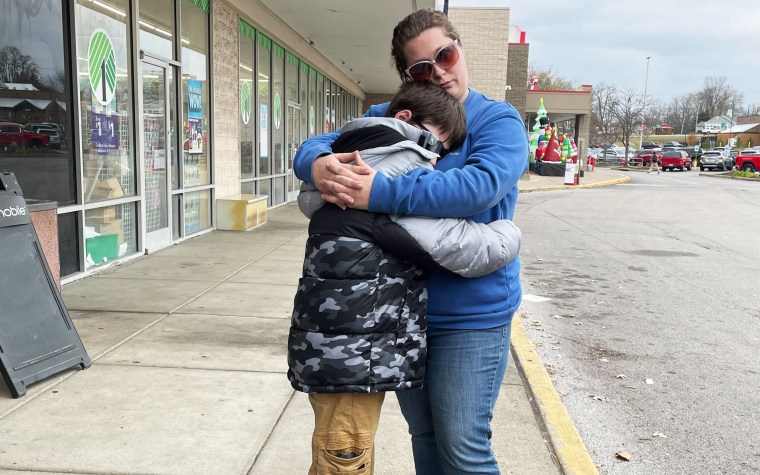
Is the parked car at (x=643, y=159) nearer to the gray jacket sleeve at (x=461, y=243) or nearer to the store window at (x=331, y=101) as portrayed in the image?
the store window at (x=331, y=101)

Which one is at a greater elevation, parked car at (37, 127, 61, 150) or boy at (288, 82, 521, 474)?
parked car at (37, 127, 61, 150)

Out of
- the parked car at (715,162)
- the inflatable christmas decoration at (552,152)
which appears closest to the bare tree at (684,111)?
the parked car at (715,162)

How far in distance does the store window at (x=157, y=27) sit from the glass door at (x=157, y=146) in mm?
187

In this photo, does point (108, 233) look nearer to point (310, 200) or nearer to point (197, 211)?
point (197, 211)

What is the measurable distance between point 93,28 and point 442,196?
6.48m

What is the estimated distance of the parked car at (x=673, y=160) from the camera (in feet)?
162

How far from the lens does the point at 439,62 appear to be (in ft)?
6.56

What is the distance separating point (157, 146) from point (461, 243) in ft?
25.2

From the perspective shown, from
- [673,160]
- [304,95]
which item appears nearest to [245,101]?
[304,95]

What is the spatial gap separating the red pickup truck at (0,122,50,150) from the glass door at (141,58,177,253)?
2.06m

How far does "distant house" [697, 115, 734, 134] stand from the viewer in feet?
332

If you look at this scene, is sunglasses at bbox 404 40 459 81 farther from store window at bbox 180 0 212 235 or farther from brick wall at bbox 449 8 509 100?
brick wall at bbox 449 8 509 100

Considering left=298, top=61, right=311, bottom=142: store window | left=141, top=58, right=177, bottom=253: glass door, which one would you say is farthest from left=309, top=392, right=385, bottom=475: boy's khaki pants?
left=298, top=61, right=311, bottom=142: store window

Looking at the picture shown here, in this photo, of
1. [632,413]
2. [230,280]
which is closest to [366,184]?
[632,413]
